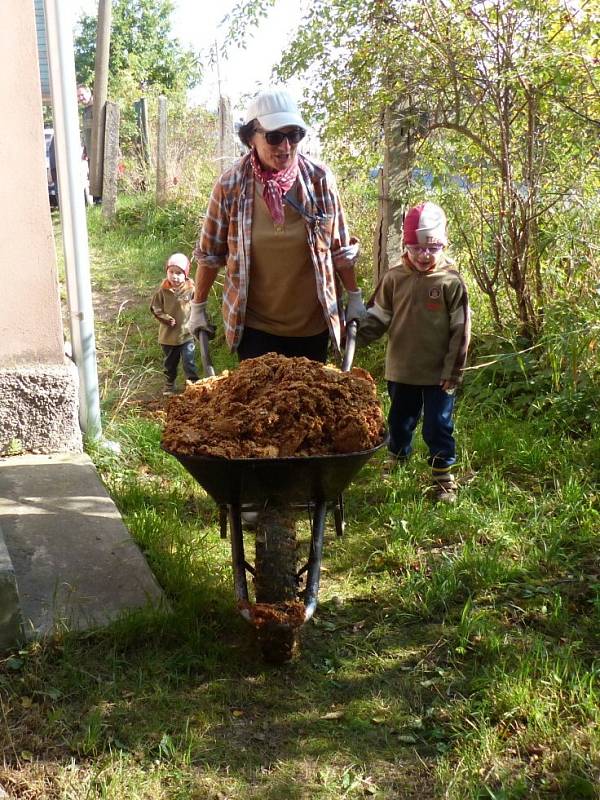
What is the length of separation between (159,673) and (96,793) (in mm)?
685

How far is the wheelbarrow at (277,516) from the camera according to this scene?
291cm

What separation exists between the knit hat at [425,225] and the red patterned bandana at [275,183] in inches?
31.8

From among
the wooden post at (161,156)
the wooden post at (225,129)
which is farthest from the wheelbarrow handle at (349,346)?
the wooden post at (225,129)

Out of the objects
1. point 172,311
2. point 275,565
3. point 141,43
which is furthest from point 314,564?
point 141,43

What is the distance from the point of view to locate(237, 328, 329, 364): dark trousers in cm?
405

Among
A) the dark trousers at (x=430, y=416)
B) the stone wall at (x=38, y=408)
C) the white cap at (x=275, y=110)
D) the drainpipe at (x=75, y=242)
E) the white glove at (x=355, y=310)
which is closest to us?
the white cap at (x=275, y=110)

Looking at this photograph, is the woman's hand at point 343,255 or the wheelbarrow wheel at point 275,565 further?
the woman's hand at point 343,255

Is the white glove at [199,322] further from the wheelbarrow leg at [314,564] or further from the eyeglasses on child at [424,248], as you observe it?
the eyeglasses on child at [424,248]

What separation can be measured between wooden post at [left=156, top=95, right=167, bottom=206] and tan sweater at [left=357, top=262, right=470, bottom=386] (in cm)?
938

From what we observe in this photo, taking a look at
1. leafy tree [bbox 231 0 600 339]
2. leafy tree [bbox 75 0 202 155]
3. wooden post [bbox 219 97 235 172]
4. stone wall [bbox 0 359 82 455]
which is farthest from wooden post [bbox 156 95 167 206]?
leafy tree [bbox 75 0 202 155]

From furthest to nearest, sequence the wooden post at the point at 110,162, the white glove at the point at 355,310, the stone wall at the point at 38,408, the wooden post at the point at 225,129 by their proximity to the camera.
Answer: the wooden post at the point at 225,129
the wooden post at the point at 110,162
the stone wall at the point at 38,408
the white glove at the point at 355,310

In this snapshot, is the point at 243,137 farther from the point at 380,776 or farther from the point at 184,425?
the point at 380,776

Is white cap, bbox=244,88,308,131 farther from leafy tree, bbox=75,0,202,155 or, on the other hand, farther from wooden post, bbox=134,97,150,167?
leafy tree, bbox=75,0,202,155

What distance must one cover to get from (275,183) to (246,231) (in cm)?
Answer: 25
